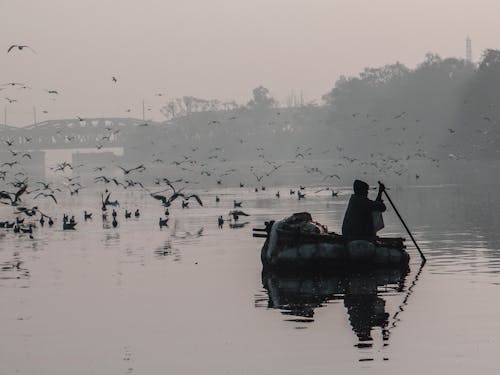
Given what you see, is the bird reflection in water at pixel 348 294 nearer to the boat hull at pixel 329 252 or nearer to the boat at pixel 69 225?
the boat hull at pixel 329 252

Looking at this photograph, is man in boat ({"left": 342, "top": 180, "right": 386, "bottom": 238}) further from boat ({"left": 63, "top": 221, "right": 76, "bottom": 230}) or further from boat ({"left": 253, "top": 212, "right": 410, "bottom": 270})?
boat ({"left": 63, "top": 221, "right": 76, "bottom": 230})

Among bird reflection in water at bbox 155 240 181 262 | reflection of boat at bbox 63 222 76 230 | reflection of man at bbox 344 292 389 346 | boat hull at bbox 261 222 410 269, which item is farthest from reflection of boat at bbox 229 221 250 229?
reflection of man at bbox 344 292 389 346

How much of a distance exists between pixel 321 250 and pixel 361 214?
5.18 ft

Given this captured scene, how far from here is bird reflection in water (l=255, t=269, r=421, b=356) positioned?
28219 mm

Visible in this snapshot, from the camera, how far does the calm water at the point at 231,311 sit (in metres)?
24.2

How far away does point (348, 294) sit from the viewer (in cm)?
3297

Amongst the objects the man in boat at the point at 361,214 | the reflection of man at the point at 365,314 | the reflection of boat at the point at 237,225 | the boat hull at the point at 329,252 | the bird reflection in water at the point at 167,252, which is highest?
the man in boat at the point at 361,214

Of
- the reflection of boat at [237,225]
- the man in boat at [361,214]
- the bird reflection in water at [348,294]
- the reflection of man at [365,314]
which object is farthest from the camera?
the reflection of boat at [237,225]

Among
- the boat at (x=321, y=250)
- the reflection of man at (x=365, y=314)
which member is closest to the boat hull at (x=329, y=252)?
the boat at (x=321, y=250)

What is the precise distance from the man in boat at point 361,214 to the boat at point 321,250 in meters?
0.29

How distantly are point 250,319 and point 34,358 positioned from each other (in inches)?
233

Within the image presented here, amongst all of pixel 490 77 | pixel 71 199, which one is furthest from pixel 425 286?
pixel 490 77

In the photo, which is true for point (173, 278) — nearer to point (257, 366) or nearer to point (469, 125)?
point (257, 366)

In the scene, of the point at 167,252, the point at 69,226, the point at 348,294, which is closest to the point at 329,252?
the point at 348,294
